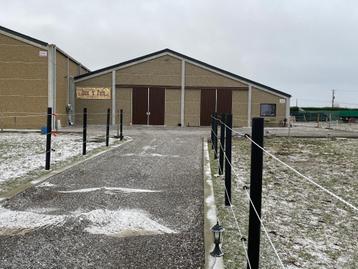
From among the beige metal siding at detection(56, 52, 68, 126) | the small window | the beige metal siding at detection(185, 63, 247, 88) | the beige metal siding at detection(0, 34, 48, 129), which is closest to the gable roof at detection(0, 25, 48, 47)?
the beige metal siding at detection(0, 34, 48, 129)

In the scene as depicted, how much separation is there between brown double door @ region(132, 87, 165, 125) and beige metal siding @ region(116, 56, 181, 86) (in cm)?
59

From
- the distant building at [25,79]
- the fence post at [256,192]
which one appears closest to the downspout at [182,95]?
the distant building at [25,79]

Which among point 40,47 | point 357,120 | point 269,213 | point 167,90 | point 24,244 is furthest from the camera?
point 357,120

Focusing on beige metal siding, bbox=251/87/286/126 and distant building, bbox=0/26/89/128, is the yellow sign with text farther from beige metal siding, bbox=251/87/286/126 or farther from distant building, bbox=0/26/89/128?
beige metal siding, bbox=251/87/286/126

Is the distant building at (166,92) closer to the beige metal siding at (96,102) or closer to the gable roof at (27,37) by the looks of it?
the beige metal siding at (96,102)

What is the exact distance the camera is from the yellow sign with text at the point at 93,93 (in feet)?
104

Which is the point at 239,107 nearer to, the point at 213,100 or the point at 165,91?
the point at 213,100

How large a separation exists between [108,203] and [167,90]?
86.7 ft

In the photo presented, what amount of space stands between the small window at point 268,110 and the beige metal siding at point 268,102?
0.23m

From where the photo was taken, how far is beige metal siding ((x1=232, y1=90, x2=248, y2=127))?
3241 cm

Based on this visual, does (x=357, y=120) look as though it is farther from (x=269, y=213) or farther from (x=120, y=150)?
(x=269, y=213)

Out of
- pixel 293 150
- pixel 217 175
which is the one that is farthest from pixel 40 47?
pixel 217 175

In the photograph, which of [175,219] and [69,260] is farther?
[175,219]

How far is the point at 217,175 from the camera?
8562mm
